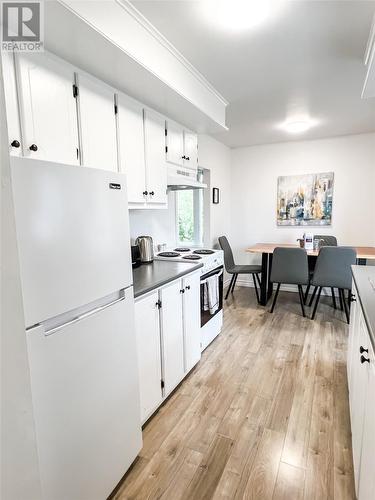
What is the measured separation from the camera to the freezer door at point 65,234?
93 cm

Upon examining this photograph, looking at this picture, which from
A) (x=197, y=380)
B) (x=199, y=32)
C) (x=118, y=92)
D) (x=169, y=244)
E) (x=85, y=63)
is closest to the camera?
(x=85, y=63)

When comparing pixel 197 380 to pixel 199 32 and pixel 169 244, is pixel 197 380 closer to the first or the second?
pixel 169 244

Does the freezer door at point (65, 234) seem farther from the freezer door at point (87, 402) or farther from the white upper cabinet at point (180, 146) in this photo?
the white upper cabinet at point (180, 146)

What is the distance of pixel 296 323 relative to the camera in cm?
347

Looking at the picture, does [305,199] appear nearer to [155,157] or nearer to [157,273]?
[155,157]

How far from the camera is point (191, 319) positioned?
7.70 ft

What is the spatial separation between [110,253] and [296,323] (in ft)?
9.47

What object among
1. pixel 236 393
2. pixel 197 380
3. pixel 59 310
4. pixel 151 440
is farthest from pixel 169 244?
pixel 59 310

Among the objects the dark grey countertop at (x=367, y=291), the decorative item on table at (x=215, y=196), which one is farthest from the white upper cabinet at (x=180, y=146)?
the dark grey countertop at (x=367, y=291)

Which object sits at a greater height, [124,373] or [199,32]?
[199,32]

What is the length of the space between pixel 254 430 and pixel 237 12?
2458 mm

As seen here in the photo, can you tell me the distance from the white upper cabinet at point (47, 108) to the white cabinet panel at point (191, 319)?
124 centimetres

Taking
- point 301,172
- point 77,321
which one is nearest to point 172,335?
point 77,321

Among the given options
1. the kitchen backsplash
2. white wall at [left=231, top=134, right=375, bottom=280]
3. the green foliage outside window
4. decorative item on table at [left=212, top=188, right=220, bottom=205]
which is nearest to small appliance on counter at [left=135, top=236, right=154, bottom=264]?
the kitchen backsplash
